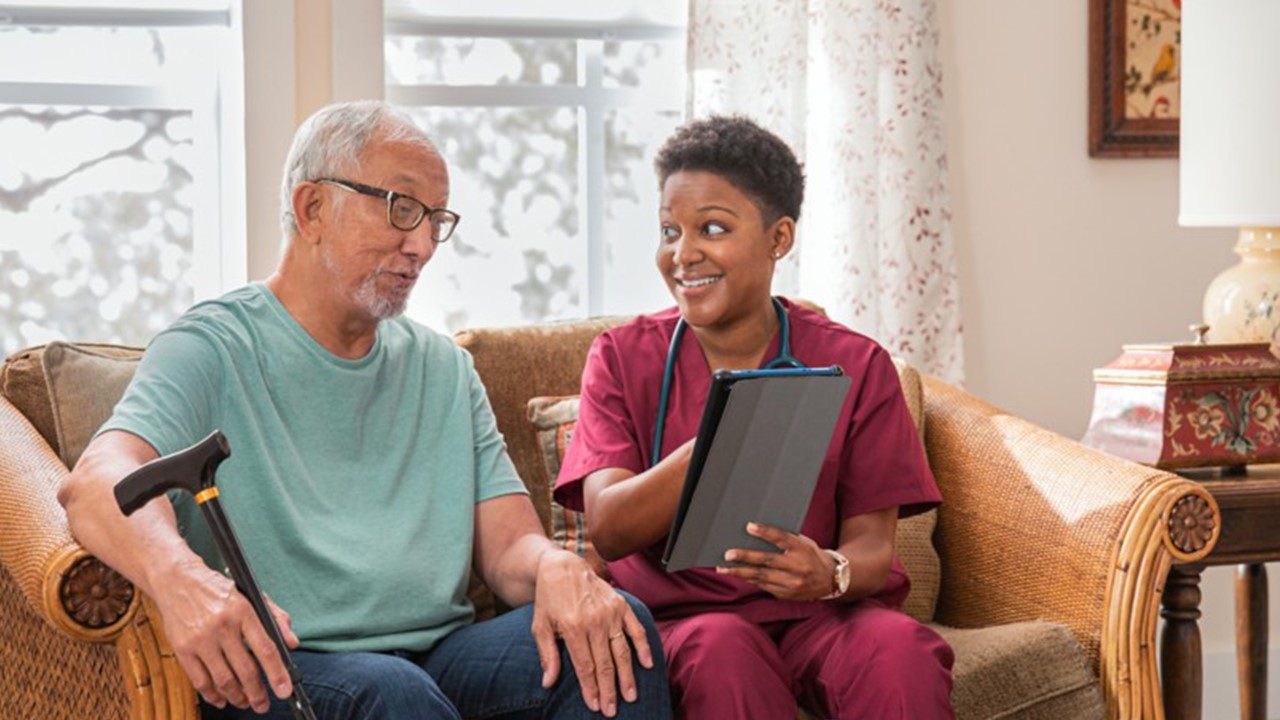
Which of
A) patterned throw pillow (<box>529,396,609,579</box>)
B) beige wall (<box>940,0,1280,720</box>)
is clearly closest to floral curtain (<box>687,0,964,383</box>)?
beige wall (<box>940,0,1280,720</box>)

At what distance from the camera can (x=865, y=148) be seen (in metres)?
3.02

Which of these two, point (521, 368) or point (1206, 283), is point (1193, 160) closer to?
point (1206, 283)

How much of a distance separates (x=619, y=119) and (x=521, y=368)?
84cm

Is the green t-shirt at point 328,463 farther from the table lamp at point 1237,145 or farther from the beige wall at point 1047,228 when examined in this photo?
the beige wall at point 1047,228

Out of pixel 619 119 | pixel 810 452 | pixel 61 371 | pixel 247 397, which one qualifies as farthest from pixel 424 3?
pixel 810 452

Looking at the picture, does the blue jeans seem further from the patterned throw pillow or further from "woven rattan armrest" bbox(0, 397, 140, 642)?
the patterned throw pillow

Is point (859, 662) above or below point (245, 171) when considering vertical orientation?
below

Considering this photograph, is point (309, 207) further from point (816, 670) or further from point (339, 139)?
point (816, 670)

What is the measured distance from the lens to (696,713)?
175cm

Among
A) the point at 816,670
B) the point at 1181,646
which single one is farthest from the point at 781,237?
the point at 1181,646

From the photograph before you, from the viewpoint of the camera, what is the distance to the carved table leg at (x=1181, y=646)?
2.20 meters

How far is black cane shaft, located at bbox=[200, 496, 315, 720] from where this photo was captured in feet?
4.30

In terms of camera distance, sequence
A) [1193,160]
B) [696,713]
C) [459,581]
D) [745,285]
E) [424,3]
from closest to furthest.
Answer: [696,713]
[459,581]
[745,285]
[1193,160]
[424,3]

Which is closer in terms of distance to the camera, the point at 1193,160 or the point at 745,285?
the point at 745,285
